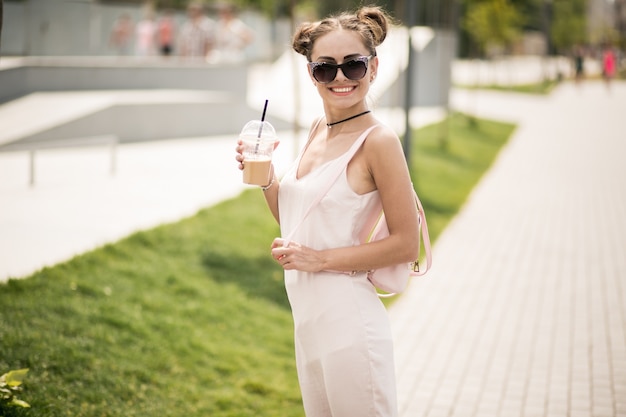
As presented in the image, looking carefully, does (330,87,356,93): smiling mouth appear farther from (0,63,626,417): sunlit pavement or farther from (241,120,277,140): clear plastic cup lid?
(0,63,626,417): sunlit pavement

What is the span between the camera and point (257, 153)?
2975 mm

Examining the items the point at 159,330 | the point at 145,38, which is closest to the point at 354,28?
the point at 159,330

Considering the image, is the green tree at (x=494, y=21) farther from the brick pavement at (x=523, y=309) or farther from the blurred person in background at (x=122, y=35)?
the brick pavement at (x=523, y=309)

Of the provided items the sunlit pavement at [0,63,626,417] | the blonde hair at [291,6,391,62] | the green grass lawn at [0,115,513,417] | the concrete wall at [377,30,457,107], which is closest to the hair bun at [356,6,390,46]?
the blonde hair at [291,6,391,62]

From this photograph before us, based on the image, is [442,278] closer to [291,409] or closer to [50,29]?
[291,409]

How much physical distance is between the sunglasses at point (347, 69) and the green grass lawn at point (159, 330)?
98.4 inches

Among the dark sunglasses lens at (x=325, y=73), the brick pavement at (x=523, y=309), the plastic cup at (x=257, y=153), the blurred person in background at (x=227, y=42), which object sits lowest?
the brick pavement at (x=523, y=309)

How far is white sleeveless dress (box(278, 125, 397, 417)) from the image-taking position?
2.75m

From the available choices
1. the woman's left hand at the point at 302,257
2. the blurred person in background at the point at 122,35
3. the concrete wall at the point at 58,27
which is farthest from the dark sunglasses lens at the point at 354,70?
the blurred person in background at the point at 122,35

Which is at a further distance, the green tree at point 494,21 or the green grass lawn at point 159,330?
the green tree at point 494,21

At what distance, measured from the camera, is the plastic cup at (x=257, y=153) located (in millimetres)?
2961

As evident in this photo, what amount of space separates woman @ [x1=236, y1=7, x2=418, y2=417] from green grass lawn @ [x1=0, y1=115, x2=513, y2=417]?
2.10 meters

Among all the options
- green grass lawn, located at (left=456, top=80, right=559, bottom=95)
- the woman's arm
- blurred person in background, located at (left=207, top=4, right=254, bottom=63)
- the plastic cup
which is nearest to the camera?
the woman's arm

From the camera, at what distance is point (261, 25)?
128 feet
